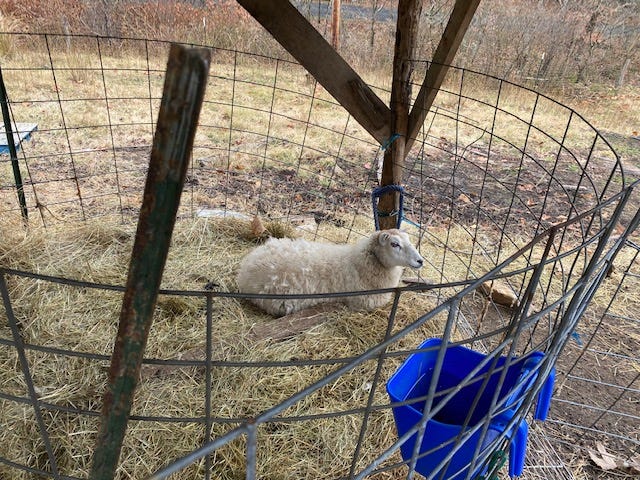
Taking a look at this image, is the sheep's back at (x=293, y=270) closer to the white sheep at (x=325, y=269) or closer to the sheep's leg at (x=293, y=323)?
the white sheep at (x=325, y=269)

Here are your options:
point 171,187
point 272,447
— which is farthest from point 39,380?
point 171,187

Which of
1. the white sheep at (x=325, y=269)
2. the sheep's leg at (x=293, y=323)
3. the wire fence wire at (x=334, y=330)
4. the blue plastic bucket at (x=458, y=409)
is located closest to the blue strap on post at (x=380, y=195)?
the white sheep at (x=325, y=269)

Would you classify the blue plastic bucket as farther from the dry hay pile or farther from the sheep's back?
the sheep's back

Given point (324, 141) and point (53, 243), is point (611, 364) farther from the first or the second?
point (324, 141)

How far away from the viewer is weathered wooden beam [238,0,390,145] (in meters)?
2.84

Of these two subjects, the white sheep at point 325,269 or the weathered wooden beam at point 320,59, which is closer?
the weathered wooden beam at point 320,59

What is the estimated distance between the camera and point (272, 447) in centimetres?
234

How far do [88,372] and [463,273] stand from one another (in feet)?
10.6

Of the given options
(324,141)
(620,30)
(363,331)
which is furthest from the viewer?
(620,30)

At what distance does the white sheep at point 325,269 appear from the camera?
10.6ft

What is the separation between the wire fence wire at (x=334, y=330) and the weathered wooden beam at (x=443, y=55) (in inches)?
9.7

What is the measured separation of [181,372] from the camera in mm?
2686

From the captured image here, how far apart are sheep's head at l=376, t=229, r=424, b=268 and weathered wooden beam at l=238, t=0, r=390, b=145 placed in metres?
0.69

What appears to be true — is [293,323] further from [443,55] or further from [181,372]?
[443,55]
